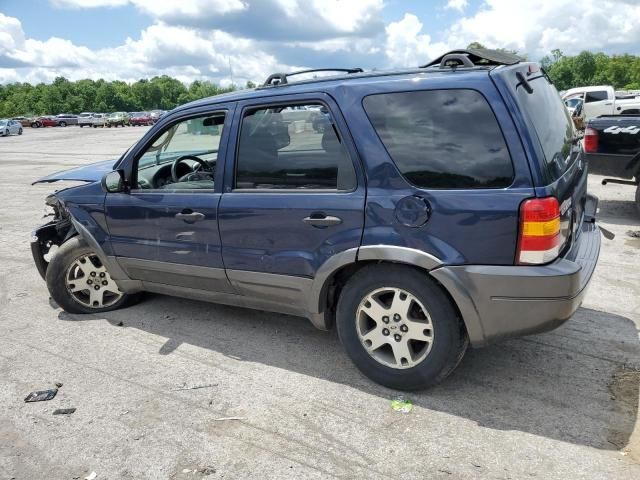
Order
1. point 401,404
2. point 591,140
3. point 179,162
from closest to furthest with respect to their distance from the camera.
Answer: point 401,404, point 179,162, point 591,140

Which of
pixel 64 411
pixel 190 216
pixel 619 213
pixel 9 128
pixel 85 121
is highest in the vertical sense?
pixel 85 121

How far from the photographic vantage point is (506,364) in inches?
138

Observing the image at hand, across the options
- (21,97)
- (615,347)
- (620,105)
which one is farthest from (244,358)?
(21,97)

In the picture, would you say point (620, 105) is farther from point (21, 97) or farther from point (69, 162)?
point (21, 97)

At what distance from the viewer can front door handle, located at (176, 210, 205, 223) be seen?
3707 mm

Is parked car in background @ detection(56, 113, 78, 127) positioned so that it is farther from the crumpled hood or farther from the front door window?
the front door window

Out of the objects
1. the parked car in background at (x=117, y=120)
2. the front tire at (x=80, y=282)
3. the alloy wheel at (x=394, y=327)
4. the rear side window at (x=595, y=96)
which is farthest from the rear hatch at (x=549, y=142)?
the parked car in background at (x=117, y=120)

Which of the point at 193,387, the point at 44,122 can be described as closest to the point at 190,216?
the point at 193,387

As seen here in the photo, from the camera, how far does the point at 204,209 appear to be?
369 centimetres

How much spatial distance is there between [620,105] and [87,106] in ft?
326

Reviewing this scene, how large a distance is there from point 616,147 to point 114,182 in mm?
6710

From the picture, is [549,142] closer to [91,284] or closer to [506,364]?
[506,364]

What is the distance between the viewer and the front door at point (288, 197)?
10.4ft

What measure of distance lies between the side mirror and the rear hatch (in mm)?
2852
